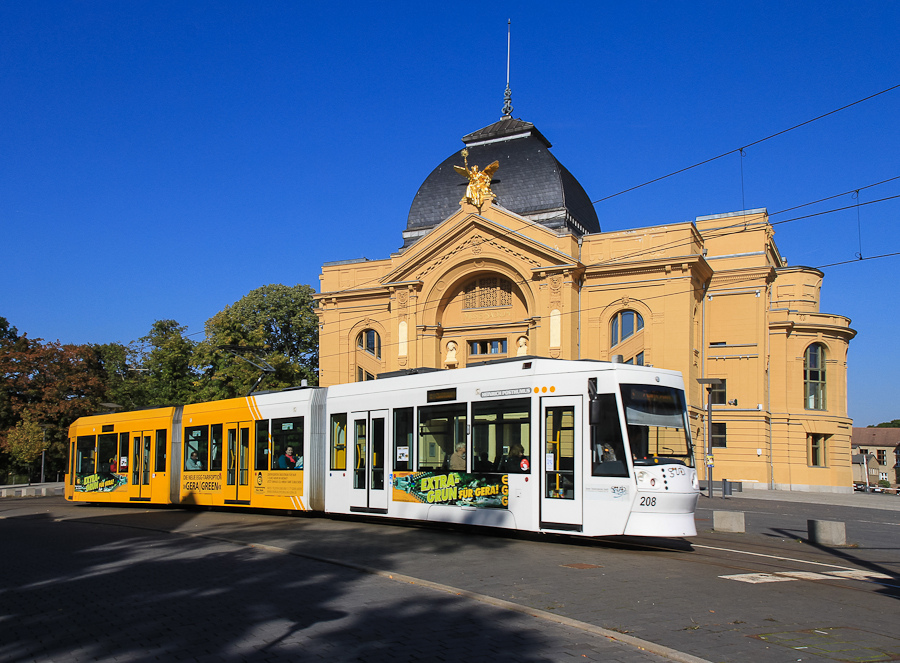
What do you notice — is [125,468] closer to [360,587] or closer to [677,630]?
[360,587]

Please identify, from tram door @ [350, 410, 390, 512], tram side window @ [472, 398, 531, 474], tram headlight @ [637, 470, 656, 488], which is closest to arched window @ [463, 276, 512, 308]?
tram door @ [350, 410, 390, 512]

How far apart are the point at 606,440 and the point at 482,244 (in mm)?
29712

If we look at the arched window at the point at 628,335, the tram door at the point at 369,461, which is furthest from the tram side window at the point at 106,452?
the arched window at the point at 628,335

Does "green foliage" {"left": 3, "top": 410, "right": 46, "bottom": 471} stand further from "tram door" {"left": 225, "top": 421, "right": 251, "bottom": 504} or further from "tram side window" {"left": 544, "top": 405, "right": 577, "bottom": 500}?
"tram side window" {"left": 544, "top": 405, "right": 577, "bottom": 500}

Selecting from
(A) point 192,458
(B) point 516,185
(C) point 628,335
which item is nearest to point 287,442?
(A) point 192,458

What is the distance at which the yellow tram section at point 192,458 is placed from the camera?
1959 cm

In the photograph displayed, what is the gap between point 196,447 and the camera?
71.8ft

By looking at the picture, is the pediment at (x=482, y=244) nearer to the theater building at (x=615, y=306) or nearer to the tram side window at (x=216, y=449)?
the theater building at (x=615, y=306)

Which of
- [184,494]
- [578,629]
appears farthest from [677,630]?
[184,494]

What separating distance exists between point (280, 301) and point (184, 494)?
39586mm

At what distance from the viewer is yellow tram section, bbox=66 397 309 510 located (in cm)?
1959

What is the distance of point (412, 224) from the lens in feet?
156

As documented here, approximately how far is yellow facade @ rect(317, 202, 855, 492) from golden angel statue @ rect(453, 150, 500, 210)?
0.83 metres

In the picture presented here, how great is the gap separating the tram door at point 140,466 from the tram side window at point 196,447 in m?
1.86
